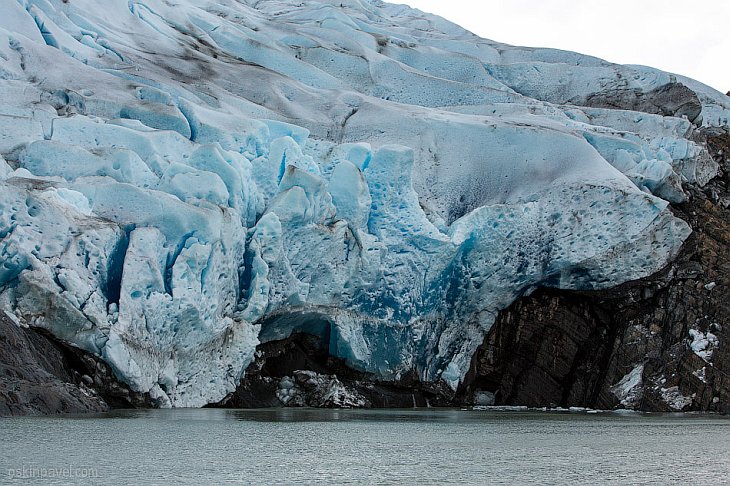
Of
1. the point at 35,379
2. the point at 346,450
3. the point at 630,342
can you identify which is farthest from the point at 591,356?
the point at 35,379

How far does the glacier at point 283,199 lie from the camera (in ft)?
58.1

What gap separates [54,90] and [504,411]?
13.7 metres

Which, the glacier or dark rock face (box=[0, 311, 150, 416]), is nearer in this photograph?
dark rock face (box=[0, 311, 150, 416])

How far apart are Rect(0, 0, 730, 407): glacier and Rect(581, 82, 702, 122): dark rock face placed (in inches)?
3.6

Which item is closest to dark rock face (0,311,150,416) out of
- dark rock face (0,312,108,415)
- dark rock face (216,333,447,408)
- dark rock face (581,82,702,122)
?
dark rock face (0,312,108,415)

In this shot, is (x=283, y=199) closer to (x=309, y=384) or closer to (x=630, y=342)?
(x=309, y=384)

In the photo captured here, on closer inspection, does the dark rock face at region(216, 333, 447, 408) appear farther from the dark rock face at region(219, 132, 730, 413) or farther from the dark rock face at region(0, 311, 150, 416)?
the dark rock face at region(0, 311, 150, 416)

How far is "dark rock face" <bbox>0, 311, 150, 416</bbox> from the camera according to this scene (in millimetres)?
14906

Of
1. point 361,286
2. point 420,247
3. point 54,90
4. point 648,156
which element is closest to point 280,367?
point 361,286

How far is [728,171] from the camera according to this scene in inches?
1097

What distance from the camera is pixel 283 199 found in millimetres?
20969

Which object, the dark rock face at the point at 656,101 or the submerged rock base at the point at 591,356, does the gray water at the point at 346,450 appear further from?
the dark rock face at the point at 656,101

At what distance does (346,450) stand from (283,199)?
9575mm

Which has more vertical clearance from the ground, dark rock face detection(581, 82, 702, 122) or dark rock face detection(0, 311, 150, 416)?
dark rock face detection(581, 82, 702, 122)
